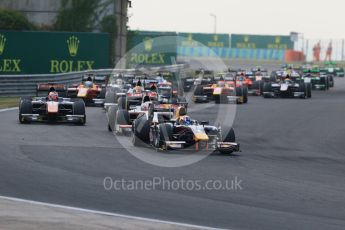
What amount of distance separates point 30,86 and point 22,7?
75.2 feet

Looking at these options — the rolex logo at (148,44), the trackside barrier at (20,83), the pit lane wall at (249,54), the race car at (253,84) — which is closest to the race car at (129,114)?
the trackside barrier at (20,83)

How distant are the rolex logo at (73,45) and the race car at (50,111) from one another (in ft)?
77.8

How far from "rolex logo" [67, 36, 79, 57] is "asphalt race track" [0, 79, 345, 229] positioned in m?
24.1

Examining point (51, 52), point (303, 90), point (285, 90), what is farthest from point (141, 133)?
point (51, 52)

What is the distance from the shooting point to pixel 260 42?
450ft

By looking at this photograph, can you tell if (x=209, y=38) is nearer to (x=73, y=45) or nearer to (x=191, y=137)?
(x=73, y=45)

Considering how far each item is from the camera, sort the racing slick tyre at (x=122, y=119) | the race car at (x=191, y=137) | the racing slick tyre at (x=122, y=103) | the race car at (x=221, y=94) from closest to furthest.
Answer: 1. the race car at (x=191, y=137)
2. the racing slick tyre at (x=122, y=119)
3. the racing slick tyre at (x=122, y=103)
4. the race car at (x=221, y=94)

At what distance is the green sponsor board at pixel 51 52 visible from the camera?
4406cm

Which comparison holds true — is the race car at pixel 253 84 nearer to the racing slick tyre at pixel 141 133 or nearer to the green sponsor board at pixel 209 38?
the racing slick tyre at pixel 141 133

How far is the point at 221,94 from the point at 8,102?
943 centimetres

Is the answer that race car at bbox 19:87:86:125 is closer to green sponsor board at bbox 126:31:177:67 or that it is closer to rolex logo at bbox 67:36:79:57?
rolex logo at bbox 67:36:79:57

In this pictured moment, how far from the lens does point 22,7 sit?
57375 mm

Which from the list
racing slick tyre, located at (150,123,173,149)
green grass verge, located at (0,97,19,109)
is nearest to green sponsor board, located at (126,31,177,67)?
green grass verge, located at (0,97,19,109)

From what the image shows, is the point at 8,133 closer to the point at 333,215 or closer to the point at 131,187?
the point at 131,187
